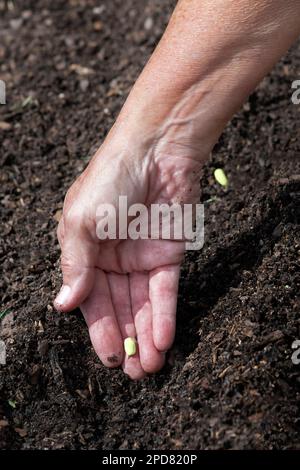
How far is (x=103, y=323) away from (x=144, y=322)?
130 millimetres

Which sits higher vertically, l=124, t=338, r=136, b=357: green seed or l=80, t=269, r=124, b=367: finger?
l=80, t=269, r=124, b=367: finger

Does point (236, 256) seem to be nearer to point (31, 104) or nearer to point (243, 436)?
point (243, 436)

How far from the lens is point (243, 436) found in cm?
209

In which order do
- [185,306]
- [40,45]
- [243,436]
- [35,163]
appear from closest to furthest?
[243,436] → [185,306] → [35,163] → [40,45]

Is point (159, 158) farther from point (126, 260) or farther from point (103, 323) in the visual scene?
point (103, 323)

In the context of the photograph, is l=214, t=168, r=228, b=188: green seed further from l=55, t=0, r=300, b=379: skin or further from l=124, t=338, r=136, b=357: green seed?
l=124, t=338, r=136, b=357: green seed

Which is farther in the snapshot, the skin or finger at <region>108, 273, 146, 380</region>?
finger at <region>108, 273, 146, 380</region>

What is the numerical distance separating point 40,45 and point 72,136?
2.65 ft

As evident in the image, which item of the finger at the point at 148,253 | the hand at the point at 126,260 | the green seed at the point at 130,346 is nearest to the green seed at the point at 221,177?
the hand at the point at 126,260

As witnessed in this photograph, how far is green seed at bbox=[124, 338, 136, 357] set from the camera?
2459 mm

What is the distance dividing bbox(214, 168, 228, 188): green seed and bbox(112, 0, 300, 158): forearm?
0.52 metres

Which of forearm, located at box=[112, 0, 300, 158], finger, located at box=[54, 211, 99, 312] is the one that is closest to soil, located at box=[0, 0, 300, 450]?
finger, located at box=[54, 211, 99, 312]

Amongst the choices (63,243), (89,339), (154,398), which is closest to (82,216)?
(63,243)

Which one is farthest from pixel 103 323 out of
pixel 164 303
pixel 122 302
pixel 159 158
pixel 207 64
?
pixel 207 64
